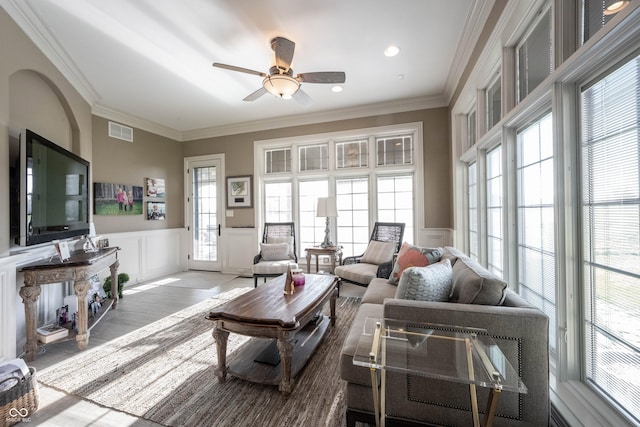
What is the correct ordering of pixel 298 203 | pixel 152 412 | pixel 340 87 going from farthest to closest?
1. pixel 298 203
2. pixel 340 87
3. pixel 152 412

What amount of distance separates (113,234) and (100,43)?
291cm

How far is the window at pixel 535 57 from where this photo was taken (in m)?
1.62

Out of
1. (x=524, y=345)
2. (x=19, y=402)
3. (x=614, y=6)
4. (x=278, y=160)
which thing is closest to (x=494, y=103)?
(x=614, y=6)

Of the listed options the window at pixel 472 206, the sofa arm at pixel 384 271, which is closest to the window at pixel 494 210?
the window at pixel 472 206

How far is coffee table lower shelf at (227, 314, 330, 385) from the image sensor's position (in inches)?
76.9

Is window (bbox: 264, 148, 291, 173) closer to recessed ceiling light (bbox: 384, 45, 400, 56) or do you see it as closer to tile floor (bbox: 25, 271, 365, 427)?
tile floor (bbox: 25, 271, 365, 427)

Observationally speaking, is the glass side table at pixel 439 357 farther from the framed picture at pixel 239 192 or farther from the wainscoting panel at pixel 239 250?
the framed picture at pixel 239 192

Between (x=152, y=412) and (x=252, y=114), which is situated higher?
(x=252, y=114)

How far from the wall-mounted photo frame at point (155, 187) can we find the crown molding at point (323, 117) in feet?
3.79

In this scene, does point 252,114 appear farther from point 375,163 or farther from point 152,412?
point 152,412

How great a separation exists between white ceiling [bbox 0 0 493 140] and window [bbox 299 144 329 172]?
0.91 meters

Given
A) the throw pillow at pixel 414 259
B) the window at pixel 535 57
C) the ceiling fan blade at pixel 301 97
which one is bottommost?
the throw pillow at pixel 414 259

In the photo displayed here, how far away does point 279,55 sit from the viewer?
256 cm

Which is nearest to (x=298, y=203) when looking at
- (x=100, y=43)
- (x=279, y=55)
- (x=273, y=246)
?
(x=273, y=246)
